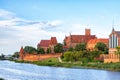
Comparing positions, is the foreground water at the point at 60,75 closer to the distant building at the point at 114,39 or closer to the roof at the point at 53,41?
the distant building at the point at 114,39

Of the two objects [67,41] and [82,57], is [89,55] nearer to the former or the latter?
[82,57]

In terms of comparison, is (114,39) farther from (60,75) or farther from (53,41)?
(53,41)

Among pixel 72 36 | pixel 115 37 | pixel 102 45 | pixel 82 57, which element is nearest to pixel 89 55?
pixel 82 57

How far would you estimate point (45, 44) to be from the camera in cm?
16912

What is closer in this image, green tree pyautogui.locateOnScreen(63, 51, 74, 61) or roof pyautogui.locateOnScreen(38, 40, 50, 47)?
green tree pyautogui.locateOnScreen(63, 51, 74, 61)

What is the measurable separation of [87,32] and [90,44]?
2225cm

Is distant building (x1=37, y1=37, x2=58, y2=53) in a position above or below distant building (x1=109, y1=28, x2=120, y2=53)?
above

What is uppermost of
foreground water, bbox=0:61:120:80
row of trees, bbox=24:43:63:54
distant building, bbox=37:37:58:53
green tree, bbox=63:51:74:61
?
distant building, bbox=37:37:58:53

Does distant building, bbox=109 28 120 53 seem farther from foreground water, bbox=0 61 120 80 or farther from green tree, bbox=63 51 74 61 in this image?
foreground water, bbox=0 61 120 80

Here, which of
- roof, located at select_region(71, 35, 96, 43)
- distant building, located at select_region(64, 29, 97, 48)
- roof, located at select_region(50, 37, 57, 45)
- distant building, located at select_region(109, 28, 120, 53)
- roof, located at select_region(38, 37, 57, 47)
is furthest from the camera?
roof, located at select_region(38, 37, 57, 47)

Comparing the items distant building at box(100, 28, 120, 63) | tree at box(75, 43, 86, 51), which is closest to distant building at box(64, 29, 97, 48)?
tree at box(75, 43, 86, 51)

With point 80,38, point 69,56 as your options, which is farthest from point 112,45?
point 80,38

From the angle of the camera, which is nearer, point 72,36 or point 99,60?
point 99,60

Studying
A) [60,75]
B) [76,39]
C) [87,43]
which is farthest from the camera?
[76,39]
